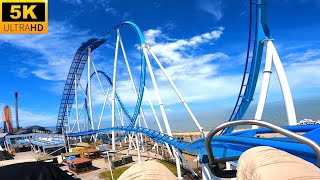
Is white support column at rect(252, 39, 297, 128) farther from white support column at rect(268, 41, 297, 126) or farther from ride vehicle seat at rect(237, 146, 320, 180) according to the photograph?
ride vehicle seat at rect(237, 146, 320, 180)

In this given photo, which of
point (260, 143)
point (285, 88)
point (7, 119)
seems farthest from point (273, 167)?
point (7, 119)

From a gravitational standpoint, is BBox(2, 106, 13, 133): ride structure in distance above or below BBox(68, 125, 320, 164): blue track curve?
above

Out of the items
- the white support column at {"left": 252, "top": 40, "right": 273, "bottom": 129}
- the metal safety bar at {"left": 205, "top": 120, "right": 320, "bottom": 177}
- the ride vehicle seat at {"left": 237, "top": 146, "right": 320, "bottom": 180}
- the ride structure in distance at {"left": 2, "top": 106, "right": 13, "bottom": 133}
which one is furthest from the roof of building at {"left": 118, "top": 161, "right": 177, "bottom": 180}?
the ride structure in distance at {"left": 2, "top": 106, "right": 13, "bottom": 133}

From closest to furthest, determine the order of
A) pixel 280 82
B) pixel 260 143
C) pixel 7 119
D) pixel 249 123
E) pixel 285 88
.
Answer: pixel 249 123
pixel 260 143
pixel 285 88
pixel 280 82
pixel 7 119

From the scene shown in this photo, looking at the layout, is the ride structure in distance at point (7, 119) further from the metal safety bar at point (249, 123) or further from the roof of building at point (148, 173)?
the roof of building at point (148, 173)

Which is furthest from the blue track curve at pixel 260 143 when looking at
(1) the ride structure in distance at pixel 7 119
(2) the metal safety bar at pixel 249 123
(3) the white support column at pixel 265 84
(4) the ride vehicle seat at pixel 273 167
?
(1) the ride structure in distance at pixel 7 119

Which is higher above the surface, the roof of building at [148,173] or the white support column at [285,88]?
the white support column at [285,88]

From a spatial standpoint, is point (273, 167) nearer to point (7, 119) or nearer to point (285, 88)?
point (285, 88)

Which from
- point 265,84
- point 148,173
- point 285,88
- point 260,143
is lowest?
point 260,143

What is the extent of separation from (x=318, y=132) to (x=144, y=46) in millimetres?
20287

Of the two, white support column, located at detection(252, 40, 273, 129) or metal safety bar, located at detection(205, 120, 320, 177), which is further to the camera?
white support column, located at detection(252, 40, 273, 129)

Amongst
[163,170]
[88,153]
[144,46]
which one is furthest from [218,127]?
[88,153]

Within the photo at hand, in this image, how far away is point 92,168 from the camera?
26500 mm

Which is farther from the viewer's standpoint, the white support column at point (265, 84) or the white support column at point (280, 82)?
the white support column at point (265, 84)
